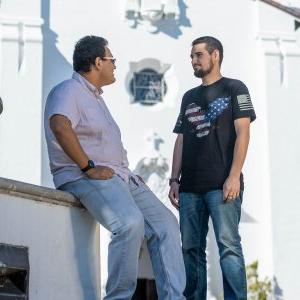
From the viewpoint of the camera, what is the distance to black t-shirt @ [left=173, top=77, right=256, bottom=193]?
596 centimetres

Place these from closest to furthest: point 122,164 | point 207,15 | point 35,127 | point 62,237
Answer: point 62,237
point 122,164
point 35,127
point 207,15

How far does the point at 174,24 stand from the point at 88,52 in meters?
9.31

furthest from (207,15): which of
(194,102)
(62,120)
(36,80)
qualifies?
(62,120)

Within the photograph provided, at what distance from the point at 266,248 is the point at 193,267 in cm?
853

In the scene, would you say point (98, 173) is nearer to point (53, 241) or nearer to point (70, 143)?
point (70, 143)

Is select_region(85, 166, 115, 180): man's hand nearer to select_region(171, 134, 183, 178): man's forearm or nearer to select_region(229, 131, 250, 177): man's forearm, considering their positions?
select_region(229, 131, 250, 177): man's forearm

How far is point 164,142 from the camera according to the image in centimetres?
1433

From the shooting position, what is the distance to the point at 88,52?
5684 millimetres

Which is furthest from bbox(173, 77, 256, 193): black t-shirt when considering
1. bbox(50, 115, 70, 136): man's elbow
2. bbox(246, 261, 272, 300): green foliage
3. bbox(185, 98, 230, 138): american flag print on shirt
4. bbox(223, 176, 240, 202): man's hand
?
bbox(246, 261, 272, 300): green foliage

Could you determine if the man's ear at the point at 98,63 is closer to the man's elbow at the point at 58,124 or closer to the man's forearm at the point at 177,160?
the man's elbow at the point at 58,124

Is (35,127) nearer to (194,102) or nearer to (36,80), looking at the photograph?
(36,80)

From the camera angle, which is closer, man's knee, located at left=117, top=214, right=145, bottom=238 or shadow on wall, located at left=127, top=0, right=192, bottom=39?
man's knee, located at left=117, top=214, right=145, bottom=238

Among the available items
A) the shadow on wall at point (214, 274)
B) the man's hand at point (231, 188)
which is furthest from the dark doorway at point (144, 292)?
the man's hand at point (231, 188)

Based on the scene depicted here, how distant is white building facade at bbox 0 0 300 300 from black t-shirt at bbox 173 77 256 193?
24.7 ft
